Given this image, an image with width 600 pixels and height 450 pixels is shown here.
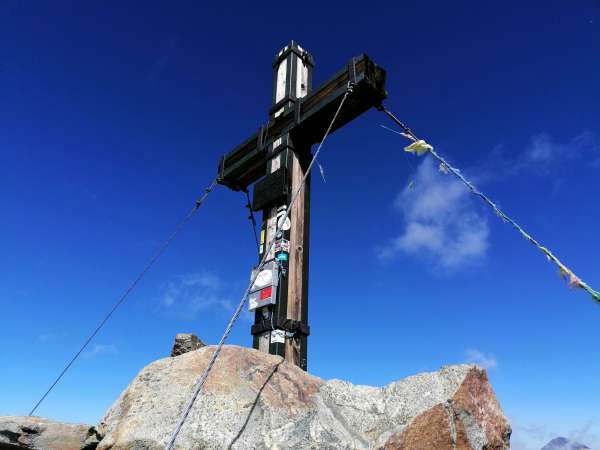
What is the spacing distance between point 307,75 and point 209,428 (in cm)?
769

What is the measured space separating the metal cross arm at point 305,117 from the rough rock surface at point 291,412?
4.64 m

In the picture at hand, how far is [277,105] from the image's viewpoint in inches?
370

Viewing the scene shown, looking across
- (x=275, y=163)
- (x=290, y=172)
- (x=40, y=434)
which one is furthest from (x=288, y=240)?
(x=40, y=434)

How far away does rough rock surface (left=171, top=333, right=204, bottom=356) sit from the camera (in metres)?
6.92

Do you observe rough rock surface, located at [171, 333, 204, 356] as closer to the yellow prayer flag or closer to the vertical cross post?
the vertical cross post

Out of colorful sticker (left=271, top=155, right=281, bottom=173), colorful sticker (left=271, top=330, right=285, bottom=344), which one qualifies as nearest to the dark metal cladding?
colorful sticker (left=271, top=155, right=281, bottom=173)

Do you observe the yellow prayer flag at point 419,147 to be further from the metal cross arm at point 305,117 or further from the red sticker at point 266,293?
the red sticker at point 266,293

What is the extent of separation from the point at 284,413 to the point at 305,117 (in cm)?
537

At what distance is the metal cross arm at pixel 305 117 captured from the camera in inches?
297

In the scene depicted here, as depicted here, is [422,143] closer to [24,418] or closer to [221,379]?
[221,379]

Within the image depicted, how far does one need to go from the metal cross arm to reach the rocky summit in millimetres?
4619

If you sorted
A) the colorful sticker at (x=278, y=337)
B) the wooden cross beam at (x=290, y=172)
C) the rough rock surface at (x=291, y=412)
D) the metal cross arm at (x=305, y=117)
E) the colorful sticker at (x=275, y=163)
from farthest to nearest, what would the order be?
the colorful sticker at (x=275, y=163) < the metal cross arm at (x=305, y=117) < the wooden cross beam at (x=290, y=172) < the colorful sticker at (x=278, y=337) < the rough rock surface at (x=291, y=412)

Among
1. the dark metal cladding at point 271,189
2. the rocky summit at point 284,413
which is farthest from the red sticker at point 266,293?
the rocky summit at point 284,413

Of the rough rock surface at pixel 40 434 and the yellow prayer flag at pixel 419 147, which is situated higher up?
the yellow prayer flag at pixel 419 147
